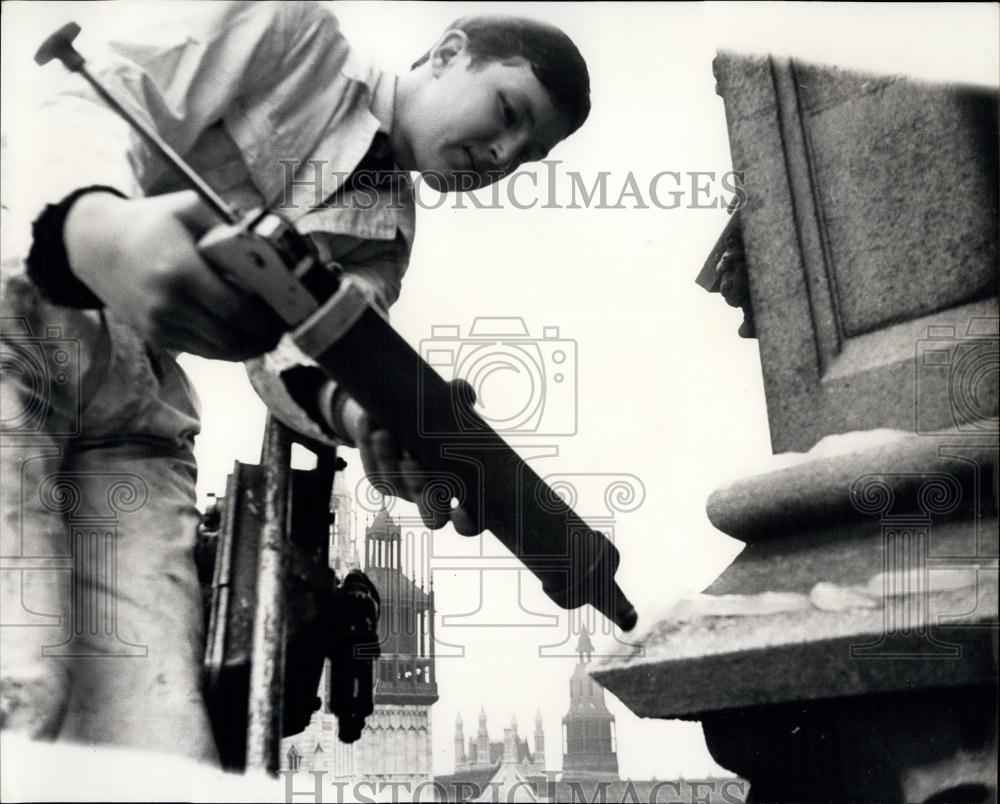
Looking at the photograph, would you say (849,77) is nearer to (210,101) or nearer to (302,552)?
(210,101)

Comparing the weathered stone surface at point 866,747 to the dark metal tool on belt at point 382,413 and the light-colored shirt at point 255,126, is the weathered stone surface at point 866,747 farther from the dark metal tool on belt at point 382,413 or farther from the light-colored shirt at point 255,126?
the light-colored shirt at point 255,126

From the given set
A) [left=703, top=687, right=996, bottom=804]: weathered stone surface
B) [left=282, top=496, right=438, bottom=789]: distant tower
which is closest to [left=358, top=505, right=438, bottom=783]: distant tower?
[left=282, top=496, right=438, bottom=789]: distant tower

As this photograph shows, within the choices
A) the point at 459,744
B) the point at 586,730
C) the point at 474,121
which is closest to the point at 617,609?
the point at 586,730

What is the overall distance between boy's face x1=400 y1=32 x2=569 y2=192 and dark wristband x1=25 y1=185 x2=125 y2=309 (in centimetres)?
53

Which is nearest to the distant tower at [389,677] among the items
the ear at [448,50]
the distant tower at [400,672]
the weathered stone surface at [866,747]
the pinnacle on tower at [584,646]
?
the distant tower at [400,672]

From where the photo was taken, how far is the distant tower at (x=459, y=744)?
171 centimetres

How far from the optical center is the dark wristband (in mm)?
1473

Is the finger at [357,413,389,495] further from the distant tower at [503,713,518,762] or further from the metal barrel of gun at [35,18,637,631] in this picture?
the distant tower at [503,713,518,762]

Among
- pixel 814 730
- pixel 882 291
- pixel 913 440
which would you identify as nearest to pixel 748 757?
pixel 814 730

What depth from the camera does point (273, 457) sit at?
5.62 feet

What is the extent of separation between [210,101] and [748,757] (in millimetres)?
1164

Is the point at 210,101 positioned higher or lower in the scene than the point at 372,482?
higher

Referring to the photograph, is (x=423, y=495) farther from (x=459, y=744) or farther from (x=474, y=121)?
(x=474, y=121)

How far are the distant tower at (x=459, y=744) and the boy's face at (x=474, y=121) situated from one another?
820mm
